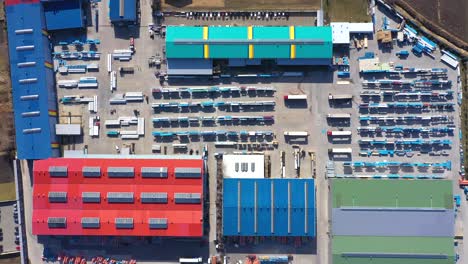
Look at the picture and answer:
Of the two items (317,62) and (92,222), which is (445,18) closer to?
(317,62)

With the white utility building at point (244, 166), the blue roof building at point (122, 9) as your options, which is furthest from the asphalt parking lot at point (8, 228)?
the white utility building at point (244, 166)

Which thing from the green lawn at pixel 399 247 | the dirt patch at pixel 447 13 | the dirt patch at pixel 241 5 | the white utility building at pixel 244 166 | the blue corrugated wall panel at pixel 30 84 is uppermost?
the dirt patch at pixel 241 5

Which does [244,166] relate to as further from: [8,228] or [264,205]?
[8,228]

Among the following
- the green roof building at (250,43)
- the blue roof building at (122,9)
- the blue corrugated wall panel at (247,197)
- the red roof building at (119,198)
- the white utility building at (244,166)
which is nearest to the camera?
the red roof building at (119,198)

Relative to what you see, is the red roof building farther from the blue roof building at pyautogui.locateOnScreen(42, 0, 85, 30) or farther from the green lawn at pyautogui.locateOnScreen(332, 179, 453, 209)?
the green lawn at pyautogui.locateOnScreen(332, 179, 453, 209)

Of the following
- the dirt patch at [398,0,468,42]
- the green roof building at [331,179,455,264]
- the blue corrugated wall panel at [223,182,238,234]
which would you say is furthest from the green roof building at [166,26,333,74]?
the green roof building at [331,179,455,264]

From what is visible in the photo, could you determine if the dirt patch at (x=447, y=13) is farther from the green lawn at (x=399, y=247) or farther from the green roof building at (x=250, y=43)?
the green lawn at (x=399, y=247)

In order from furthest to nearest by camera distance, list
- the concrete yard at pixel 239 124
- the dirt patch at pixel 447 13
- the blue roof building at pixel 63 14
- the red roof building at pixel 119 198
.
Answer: the dirt patch at pixel 447 13 → the concrete yard at pixel 239 124 → the blue roof building at pixel 63 14 → the red roof building at pixel 119 198
